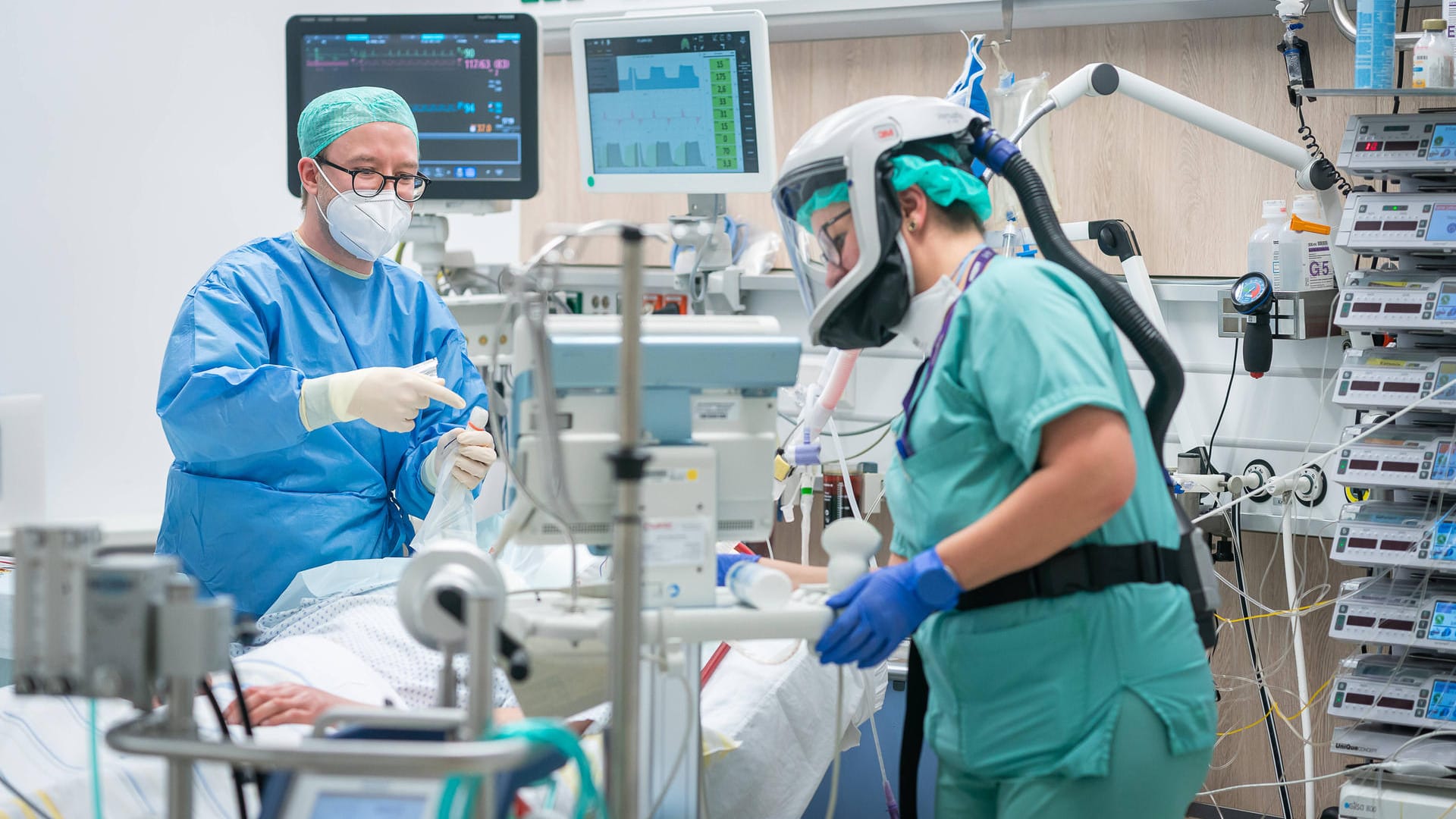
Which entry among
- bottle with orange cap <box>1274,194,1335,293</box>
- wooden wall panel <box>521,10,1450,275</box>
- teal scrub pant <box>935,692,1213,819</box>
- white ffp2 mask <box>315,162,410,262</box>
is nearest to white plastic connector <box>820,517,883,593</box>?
teal scrub pant <box>935,692,1213,819</box>

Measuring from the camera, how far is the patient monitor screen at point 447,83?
3289 millimetres

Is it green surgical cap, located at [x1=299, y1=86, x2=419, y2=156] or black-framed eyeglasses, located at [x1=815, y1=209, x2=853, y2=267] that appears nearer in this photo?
black-framed eyeglasses, located at [x1=815, y1=209, x2=853, y2=267]

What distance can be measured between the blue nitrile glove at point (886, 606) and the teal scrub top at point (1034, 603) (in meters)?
0.09

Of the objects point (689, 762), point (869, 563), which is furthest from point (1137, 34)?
point (689, 762)

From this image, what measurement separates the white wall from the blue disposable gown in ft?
4.98

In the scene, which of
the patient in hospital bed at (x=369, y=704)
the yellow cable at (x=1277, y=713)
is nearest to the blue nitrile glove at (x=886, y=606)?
the patient in hospital bed at (x=369, y=704)

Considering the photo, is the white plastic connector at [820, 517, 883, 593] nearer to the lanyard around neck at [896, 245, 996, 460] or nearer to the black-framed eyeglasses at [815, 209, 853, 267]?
the lanyard around neck at [896, 245, 996, 460]

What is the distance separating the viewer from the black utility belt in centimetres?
154

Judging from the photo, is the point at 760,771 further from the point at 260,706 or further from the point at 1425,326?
the point at 1425,326

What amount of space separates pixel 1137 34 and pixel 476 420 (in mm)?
1855

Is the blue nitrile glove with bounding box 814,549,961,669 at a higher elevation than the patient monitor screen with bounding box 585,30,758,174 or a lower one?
lower

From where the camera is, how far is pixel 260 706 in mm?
1908

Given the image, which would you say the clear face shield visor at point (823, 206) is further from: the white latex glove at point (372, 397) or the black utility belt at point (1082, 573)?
the white latex glove at point (372, 397)

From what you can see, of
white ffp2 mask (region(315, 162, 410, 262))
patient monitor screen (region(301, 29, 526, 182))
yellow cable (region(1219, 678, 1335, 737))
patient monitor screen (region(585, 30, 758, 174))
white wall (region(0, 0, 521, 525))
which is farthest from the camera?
white wall (region(0, 0, 521, 525))
